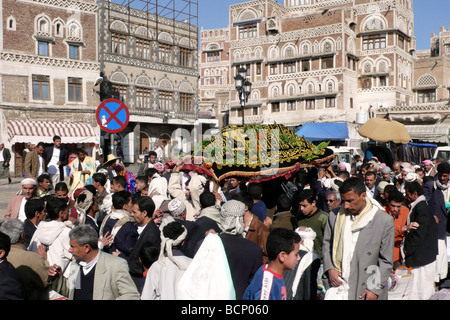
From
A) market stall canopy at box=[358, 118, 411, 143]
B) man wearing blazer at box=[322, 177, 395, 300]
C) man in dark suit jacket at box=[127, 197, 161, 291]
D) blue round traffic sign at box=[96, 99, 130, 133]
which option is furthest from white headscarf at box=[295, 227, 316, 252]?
market stall canopy at box=[358, 118, 411, 143]

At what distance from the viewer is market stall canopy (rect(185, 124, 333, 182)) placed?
6.92 metres

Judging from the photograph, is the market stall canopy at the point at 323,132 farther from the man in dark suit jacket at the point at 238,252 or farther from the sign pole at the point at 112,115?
the man in dark suit jacket at the point at 238,252

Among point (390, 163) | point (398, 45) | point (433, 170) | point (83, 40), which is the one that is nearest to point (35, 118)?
point (83, 40)

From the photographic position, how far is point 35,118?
2577 cm

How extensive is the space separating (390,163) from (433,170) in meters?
3.06

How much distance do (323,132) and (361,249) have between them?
21811 millimetres

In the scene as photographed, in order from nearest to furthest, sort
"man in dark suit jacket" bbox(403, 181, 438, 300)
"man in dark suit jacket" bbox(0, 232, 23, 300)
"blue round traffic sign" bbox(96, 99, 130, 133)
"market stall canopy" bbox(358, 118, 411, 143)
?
Result: "man in dark suit jacket" bbox(0, 232, 23, 300) → "man in dark suit jacket" bbox(403, 181, 438, 300) → "blue round traffic sign" bbox(96, 99, 130, 133) → "market stall canopy" bbox(358, 118, 411, 143)

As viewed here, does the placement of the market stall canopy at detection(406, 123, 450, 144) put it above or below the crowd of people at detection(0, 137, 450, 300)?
above

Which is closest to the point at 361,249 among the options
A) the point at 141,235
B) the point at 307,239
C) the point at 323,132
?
the point at 307,239

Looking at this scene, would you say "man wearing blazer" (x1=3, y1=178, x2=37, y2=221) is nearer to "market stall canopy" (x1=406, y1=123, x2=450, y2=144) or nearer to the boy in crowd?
the boy in crowd

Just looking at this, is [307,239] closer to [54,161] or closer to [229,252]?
[229,252]

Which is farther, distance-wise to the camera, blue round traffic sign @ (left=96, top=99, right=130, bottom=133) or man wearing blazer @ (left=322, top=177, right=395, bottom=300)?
blue round traffic sign @ (left=96, top=99, right=130, bottom=133)

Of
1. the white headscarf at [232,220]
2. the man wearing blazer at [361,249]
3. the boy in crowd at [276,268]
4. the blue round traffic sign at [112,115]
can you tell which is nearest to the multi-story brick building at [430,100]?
the blue round traffic sign at [112,115]

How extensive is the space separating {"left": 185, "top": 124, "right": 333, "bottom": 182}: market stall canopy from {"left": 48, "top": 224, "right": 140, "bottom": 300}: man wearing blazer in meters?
3.30
